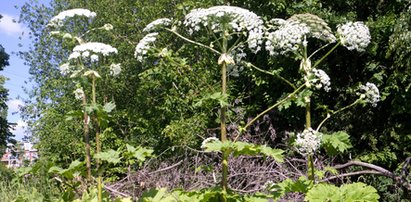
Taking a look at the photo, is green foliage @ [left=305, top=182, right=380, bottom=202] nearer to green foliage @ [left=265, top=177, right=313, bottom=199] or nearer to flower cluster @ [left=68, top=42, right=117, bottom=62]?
green foliage @ [left=265, top=177, right=313, bottom=199]

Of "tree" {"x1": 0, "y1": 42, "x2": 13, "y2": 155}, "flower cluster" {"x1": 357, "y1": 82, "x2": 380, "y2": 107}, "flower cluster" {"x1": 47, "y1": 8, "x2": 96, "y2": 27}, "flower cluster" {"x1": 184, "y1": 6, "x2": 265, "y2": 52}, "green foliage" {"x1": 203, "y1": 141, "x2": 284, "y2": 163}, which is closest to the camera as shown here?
"green foliage" {"x1": 203, "y1": 141, "x2": 284, "y2": 163}

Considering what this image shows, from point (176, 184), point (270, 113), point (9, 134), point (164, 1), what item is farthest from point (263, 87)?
point (9, 134)

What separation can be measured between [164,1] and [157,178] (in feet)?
14.5

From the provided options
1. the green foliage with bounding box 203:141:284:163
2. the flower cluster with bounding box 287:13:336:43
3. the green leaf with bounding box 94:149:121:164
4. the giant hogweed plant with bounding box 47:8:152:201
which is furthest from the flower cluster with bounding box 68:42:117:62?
the flower cluster with bounding box 287:13:336:43

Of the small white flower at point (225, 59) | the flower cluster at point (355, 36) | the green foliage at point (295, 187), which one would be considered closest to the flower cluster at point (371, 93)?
the flower cluster at point (355, 36)

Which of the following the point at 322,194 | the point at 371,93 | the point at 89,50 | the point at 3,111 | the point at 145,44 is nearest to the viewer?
the point at 322,194

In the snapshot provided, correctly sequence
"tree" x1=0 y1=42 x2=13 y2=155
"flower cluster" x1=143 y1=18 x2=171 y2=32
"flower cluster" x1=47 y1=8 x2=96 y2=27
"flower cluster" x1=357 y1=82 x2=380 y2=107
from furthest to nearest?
1. "tree" x1=0 y1=42 x2=13 y2=155
2. "flower cluster" x1=143 y1=18 x2=171 y2=32
3. "flower cluster" x1=357 y1=82 x2=380 y2=107
4. "flower cluster" x1=47 y1=8 x2=96 y2=27

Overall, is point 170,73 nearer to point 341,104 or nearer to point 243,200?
point 341,104

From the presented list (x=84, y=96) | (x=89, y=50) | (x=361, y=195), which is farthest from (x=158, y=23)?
(x=361, y=195)

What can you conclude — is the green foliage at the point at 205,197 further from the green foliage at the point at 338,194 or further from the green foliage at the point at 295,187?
the green foliage at the point at 338,194

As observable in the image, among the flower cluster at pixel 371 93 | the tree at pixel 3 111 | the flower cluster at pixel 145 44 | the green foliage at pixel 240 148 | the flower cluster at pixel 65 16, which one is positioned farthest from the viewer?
the tree at pixel 3 111

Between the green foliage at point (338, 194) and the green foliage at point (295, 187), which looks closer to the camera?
the green foliage at point (338, 194)

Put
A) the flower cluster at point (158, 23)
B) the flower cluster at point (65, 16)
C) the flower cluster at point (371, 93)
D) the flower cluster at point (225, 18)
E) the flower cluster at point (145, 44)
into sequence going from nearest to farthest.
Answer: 1. the flower cluster at point (225, 18)
2. the flower cluster at point (65, 16)
3. the flower cluster at point (371, 93)
4. the flower cluster at point (145, 44)
5. the flower cluster at point (158, 23)

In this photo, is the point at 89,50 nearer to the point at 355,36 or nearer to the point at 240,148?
the point at 240,148
